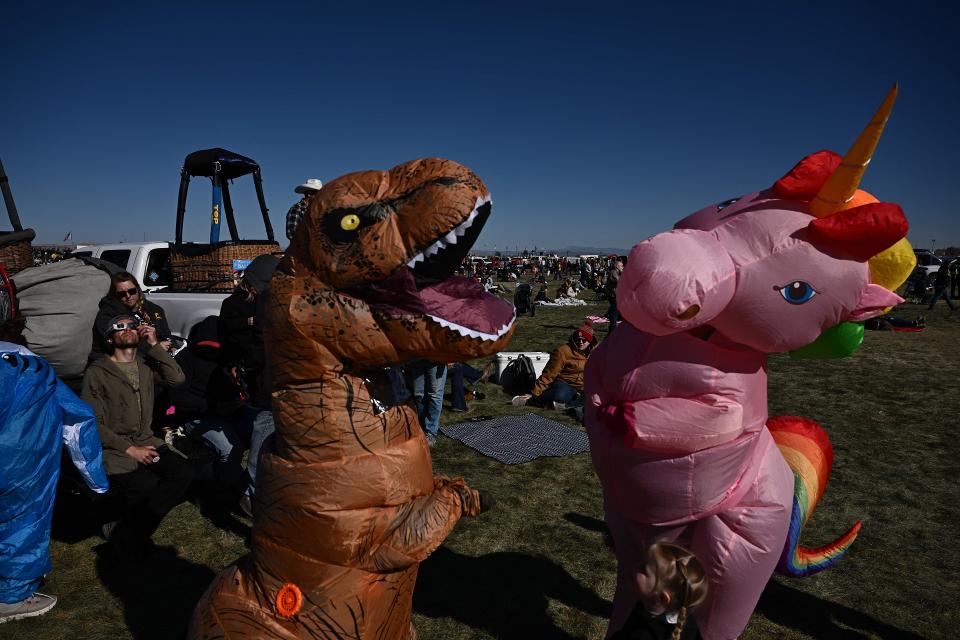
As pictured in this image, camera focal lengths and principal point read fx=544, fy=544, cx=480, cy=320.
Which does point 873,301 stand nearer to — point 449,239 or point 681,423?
point 681,423

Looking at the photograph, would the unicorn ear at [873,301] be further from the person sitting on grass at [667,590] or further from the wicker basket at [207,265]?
the wicker basket at [207,265]

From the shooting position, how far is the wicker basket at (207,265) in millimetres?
7117

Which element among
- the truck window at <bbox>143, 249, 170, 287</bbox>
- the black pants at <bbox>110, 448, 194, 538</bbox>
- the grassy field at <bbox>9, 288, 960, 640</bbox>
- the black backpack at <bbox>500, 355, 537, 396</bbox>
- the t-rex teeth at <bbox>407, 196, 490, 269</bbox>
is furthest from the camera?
the truck window at <bbox>143, 249, 170, 287</bbox>

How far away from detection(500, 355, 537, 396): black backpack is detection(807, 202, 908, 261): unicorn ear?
5.61 m

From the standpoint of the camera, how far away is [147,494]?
3496 mm

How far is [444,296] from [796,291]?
1168 mm

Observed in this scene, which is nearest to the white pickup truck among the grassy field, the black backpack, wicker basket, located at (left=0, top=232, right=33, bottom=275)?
wicker basket, located at (left=0, top=232, right=33, bottom=275)

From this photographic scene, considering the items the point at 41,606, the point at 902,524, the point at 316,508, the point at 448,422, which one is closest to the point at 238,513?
the point at 41,606

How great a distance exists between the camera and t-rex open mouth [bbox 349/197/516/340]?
140cm

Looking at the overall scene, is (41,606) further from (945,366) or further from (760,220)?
(945,366)

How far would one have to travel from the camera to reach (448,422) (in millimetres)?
6125

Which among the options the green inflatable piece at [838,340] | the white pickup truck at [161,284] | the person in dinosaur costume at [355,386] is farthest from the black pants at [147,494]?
the green inflatable piece at [838,340]

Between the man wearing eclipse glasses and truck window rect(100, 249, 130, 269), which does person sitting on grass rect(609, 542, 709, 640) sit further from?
truck window rect(100, 249, 130, 269)

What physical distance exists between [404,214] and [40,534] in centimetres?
271
